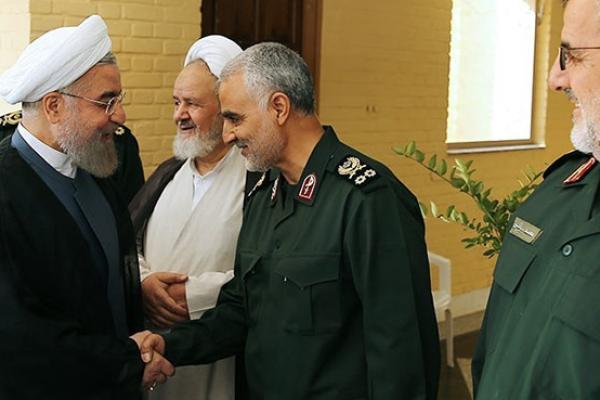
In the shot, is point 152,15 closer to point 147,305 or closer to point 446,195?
point 147,305

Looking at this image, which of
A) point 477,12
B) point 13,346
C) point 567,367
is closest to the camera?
point 567,367

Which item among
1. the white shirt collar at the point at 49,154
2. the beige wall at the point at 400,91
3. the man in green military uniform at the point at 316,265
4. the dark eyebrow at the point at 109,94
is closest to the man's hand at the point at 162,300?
the man in green military uniform at the point at 316,265

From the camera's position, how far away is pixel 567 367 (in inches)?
67.1

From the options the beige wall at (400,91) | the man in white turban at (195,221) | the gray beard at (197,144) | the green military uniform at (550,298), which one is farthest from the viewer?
the beige wall at (400,91)

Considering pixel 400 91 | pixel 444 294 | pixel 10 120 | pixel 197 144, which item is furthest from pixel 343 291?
pixel 400 91

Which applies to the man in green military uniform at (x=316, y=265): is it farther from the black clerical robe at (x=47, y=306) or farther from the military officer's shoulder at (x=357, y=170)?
the black clerical robe at (x=47, y=306)

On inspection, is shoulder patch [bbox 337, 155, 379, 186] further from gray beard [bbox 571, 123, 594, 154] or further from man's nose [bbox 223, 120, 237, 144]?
gray beard [bbox 571, 123, 594, 154]

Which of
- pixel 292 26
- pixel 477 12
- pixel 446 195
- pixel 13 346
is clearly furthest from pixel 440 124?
pixel 13 346

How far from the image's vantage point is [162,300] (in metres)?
2.87

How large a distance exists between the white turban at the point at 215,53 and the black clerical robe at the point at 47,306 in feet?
2.62

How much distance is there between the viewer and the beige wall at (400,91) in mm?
6148

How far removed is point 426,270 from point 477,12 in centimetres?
523

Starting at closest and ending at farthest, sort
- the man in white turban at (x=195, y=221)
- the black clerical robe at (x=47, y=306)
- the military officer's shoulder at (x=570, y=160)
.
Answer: the military officer's shoulder at (x=570, y=160)
the black clerical robe at (x=47, y=306)
the man in white turban at (x=195, y=221)

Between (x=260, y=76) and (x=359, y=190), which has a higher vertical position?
(x=260, y=76)
